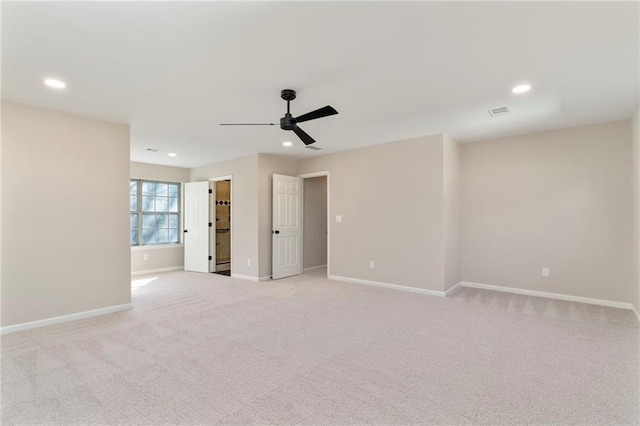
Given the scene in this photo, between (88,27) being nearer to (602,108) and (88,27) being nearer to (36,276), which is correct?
(36,276)

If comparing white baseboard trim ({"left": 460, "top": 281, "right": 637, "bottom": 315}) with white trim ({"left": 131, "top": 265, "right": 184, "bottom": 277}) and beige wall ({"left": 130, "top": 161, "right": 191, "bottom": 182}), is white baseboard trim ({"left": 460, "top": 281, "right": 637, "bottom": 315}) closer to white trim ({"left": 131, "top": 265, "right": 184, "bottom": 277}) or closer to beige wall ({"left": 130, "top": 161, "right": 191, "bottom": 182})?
white trim ({"left": 131, "top": 265, "right": 184, "bottom": 277})

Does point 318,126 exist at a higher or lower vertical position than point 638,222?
higher

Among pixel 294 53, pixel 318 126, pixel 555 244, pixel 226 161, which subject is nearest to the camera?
pixel 294 53

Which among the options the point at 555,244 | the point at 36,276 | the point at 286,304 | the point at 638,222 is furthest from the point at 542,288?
the point at 36,276

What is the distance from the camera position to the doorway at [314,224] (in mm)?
7027

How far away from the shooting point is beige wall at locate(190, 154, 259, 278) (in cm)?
602

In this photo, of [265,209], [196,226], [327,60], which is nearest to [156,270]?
[196,226]

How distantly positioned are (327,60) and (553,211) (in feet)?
13.6

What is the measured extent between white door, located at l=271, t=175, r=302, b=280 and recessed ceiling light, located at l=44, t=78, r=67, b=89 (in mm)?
3566

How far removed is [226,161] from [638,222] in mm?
6636

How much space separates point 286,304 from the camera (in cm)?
436

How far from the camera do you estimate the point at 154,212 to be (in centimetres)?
719

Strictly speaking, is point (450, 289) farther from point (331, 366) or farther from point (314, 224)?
point (314, 224)

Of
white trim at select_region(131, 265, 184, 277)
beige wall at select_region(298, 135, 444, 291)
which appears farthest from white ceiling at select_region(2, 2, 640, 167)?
white trim at select_region(131, 265, 184, 277)
